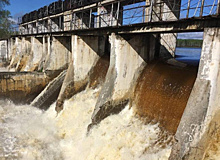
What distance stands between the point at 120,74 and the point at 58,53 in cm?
619

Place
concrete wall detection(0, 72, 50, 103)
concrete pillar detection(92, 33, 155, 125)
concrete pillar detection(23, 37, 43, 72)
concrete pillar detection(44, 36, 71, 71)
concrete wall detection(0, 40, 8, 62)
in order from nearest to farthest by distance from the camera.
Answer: concrete pillar detection(92, 33, 155, 125) → concrete wall detection(0, 72, 50, 103) → concrete pillar detection(44, 36, 71, 71) → concrete pillar detection(23, 37, 43, 72) → concrete wall detection(0, 40, 8, 62)

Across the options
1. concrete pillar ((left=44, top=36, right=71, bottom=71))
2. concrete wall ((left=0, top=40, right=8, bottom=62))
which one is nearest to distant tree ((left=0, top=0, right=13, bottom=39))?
concrete wall ((left=0, top=40, right=8, bottom=62))

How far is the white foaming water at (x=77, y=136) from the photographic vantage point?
197 inches

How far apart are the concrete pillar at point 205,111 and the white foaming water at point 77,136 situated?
66 centimetres

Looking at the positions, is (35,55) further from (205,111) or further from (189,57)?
(205,111)

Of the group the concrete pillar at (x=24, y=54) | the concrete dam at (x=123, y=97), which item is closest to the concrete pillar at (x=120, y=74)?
the concrete dam at (x=123, y=97)

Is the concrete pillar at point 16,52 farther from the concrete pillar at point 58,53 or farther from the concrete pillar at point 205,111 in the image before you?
the concrete pillar at point 205,111

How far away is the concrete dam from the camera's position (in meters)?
3.99

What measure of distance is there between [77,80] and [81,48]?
163 cm

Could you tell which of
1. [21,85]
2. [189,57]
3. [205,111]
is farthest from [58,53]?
[205,111]

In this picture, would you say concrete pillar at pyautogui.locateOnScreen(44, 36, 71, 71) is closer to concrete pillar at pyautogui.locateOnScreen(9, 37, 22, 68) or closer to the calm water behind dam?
the calm water behind dam

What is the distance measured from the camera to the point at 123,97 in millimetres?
6957

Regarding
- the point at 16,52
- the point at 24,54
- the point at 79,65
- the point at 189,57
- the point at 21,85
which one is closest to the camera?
the point at 79,65

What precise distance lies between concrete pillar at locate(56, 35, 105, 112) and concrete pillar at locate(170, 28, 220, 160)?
235 inches
